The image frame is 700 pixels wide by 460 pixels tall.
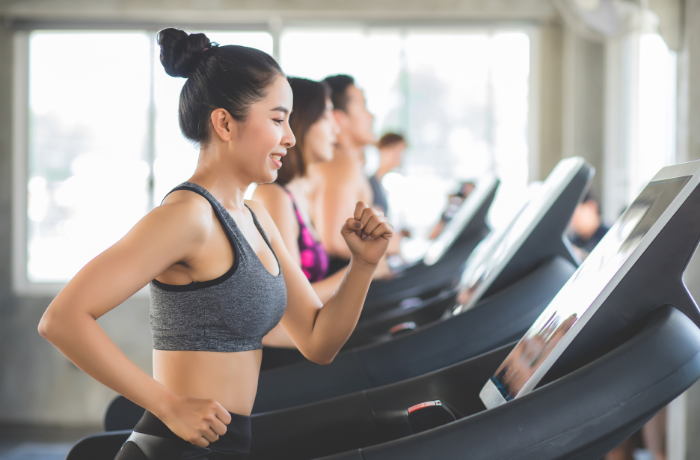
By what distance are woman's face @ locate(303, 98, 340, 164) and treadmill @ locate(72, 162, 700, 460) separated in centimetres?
105

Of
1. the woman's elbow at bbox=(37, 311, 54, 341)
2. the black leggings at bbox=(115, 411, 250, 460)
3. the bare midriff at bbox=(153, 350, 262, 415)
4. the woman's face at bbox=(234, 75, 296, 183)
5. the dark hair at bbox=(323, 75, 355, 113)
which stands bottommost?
the black leggings at bbox=(115, 411, 250, 460)

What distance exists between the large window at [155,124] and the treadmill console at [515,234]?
3201 mm

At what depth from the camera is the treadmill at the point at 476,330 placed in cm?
142

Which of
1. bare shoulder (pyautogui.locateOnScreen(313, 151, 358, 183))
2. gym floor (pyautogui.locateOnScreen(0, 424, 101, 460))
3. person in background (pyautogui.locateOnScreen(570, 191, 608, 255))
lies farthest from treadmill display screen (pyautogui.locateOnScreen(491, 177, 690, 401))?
gym floor (pyautogui.locateOnScreen(0, 424, 101, 460))

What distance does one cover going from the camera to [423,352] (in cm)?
146

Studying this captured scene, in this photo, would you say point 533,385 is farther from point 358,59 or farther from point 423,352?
point 358,59

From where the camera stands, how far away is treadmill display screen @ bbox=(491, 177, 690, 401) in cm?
88

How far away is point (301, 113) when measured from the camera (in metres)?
1.91

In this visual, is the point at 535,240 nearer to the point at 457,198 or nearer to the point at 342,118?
the point at 342,118

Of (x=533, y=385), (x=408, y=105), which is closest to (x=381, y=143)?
(x=408, y=105)

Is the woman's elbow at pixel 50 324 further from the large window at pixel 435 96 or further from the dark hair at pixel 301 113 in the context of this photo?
the large window at pixel 435 96

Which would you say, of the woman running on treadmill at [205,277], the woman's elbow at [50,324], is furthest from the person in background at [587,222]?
the woman's elbow at [50,324]

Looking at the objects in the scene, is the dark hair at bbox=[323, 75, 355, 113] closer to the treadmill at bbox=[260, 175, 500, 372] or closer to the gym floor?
the treadmill at bbox=[260, 175, 500, 372]

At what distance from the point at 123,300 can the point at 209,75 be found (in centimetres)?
39
